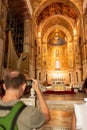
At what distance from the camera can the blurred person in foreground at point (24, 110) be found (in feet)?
3.56

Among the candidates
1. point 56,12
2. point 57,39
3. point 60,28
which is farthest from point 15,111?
point 57,39

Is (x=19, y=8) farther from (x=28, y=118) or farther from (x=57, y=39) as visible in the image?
(x=28, y=118)

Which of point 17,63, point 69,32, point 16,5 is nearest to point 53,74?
point 69,32

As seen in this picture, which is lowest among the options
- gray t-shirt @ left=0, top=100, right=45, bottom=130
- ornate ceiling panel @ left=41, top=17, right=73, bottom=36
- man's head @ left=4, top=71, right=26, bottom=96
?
gray t-shirt @ left=0, top=100, right=45, bottom=130

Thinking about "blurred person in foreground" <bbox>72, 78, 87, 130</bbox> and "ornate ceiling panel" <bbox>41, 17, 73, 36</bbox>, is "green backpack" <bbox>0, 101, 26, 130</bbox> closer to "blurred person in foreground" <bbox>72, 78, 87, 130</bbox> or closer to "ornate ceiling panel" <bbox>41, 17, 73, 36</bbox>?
"blurred person in foreground" <bbox>72, 78, 87, 130</bbox>

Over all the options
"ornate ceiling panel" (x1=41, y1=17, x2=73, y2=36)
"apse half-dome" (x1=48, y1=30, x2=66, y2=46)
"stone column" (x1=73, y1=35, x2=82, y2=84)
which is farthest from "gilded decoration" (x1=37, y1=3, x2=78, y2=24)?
"apse half-dome" (x1=48, y1=30, x2=66, y2=46)

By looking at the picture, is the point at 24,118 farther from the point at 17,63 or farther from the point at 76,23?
the point at 76,23

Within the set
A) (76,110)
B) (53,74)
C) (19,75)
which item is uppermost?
(19,75)

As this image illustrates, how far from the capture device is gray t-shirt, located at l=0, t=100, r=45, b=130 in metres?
1.08

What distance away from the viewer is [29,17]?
15.8 meters

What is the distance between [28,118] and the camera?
1083mm

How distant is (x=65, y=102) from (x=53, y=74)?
63.8 feet

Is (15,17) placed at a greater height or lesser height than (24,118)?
greater

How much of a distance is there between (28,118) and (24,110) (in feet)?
0.19
